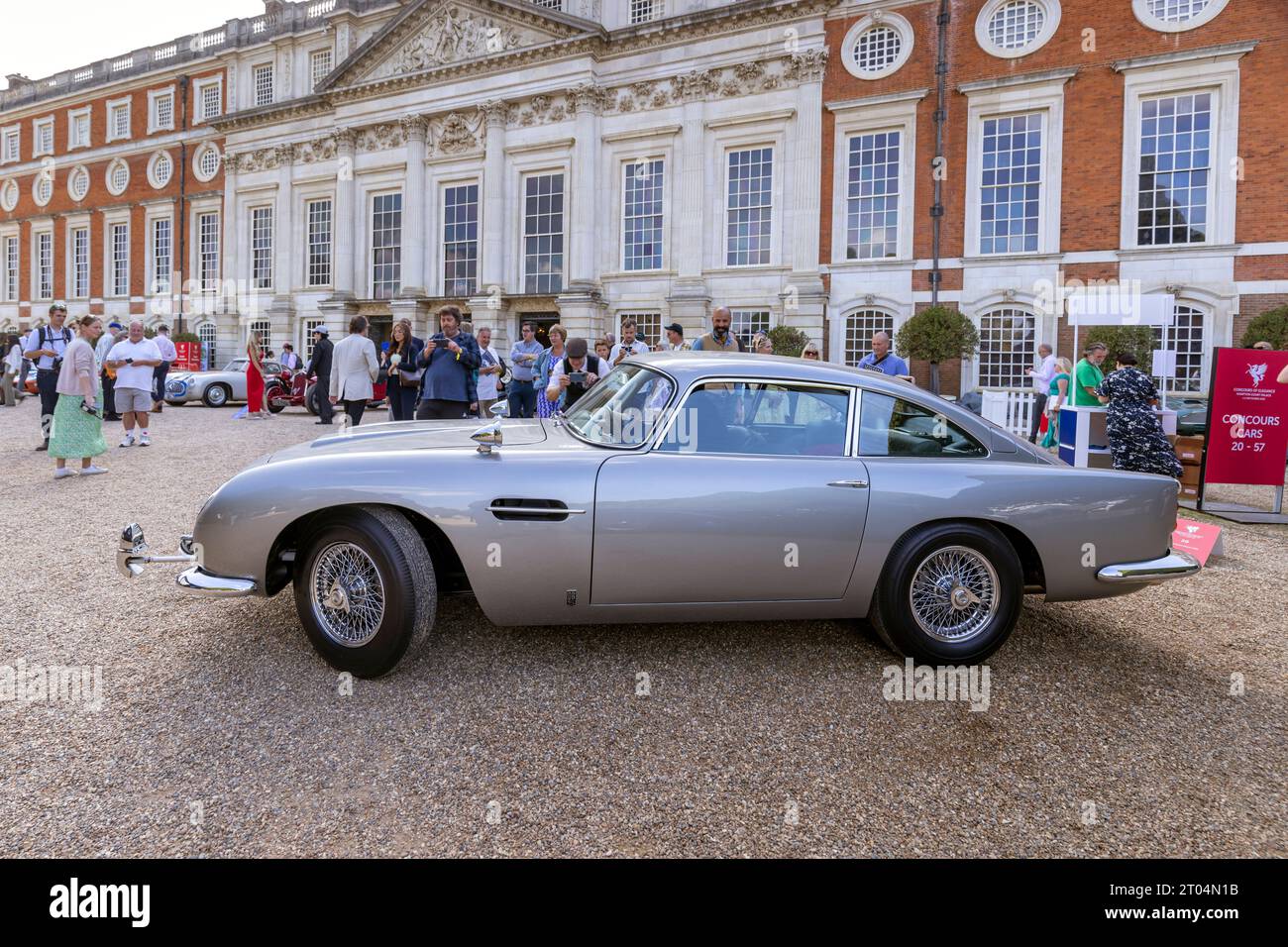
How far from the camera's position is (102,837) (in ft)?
7.86

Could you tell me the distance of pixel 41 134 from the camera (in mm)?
40594

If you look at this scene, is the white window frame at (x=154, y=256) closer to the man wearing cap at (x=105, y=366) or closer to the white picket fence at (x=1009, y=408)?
the man wearing cap at (x=105, y=366)

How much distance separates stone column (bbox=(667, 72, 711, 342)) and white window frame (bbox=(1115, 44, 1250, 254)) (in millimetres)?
10810

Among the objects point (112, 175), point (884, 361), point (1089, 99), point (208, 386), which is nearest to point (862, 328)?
point (1089, 99)

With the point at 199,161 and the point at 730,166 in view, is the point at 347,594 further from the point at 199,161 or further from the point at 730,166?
the point at 199,161

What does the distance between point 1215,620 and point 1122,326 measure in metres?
16.0

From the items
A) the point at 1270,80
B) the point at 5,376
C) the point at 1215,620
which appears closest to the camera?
the point at 1215,620

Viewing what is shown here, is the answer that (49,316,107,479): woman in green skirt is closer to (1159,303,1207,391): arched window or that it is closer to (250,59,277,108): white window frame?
(1159,303,1207,391): arched window

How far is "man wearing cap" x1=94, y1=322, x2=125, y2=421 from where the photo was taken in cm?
1428

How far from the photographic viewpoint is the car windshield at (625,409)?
3.79 metres

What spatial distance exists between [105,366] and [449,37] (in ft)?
65.3

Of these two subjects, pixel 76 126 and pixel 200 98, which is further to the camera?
pixel 76 126
